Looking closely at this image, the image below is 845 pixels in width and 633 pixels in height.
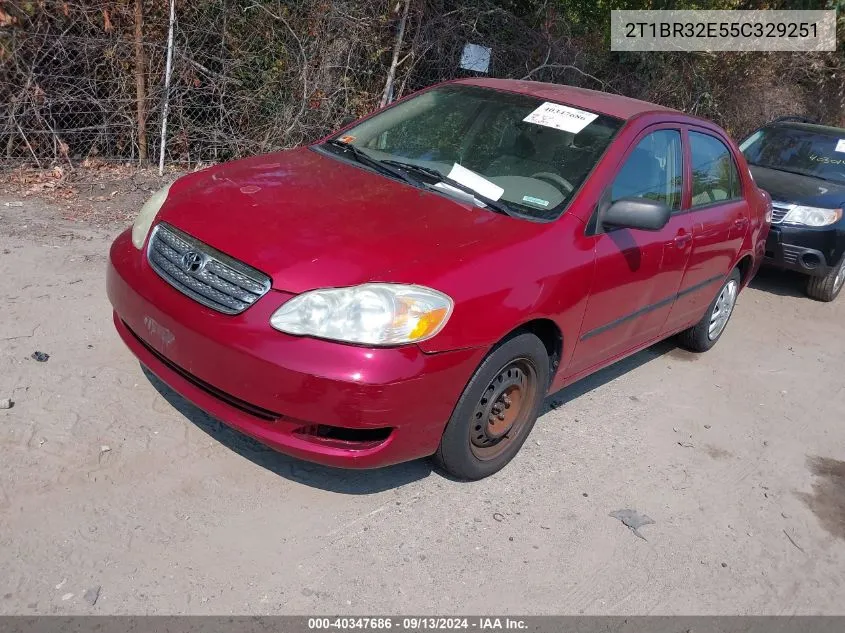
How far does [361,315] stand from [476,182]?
1.26m

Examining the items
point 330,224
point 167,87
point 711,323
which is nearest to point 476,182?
point 330,224

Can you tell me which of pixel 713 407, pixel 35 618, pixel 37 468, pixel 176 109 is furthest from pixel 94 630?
pixel 176 109

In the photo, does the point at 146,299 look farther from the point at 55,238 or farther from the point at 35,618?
the point at 55,238

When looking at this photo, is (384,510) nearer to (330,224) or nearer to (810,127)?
(330,224)

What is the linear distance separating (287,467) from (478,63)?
657 centimetres

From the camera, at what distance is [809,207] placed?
7.29 metres

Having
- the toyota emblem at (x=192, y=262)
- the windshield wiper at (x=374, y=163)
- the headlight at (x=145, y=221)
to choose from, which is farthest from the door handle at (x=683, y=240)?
the headlight at (x=145, y=221)

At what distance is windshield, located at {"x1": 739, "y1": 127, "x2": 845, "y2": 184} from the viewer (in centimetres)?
813

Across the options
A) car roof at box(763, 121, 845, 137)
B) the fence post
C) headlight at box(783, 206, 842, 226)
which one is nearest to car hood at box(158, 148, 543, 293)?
the fence post

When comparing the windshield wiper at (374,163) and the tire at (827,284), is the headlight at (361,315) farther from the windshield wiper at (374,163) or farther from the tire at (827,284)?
the tire at (827,284)

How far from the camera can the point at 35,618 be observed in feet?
8.57

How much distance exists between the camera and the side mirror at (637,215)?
3732 millimetres

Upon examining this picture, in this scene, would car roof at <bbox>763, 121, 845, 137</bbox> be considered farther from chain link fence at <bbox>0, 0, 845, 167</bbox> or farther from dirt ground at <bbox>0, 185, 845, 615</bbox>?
dirt ground at <bbox>0, 185, 845, 615</bbox>

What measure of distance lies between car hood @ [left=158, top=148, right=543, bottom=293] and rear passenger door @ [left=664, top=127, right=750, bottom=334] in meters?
1.54
